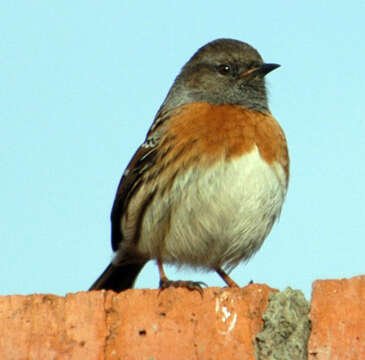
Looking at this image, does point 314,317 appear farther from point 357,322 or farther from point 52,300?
point 52,300

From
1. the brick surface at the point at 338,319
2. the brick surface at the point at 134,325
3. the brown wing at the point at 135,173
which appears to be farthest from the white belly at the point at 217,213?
the brick surface at the point at 338,319

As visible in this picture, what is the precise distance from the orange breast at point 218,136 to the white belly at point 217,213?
0.10 meters

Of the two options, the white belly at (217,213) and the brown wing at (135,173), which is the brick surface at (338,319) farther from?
the brown wing at (135,173)

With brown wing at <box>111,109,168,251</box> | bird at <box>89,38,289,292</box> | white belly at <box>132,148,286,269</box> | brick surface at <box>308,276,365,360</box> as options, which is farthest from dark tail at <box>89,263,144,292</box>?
brick surface at <box>308,276,365,360</box>

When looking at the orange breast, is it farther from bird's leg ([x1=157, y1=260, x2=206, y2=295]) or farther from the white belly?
bird's leg ([x1=157, y1=260, x2=206, y2=295])

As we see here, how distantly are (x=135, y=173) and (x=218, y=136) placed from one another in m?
1.08

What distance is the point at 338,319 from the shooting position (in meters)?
4.30

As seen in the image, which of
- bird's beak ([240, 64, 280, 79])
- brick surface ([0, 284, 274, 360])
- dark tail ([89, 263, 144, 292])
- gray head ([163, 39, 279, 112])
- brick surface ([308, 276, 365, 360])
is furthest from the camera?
bird's beak ([240, 64, 280, 79])

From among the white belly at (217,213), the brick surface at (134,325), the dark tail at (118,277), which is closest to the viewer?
the brick surface at (134,325)

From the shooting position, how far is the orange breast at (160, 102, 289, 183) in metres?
7.23

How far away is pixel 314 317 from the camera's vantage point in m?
4.39

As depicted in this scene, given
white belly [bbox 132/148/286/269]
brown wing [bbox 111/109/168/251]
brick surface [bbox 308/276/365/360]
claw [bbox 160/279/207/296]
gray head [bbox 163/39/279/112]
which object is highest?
gray head [bbox 163/39/279/112]

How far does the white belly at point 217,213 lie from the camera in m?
7.18

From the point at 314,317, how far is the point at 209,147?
120 inches
